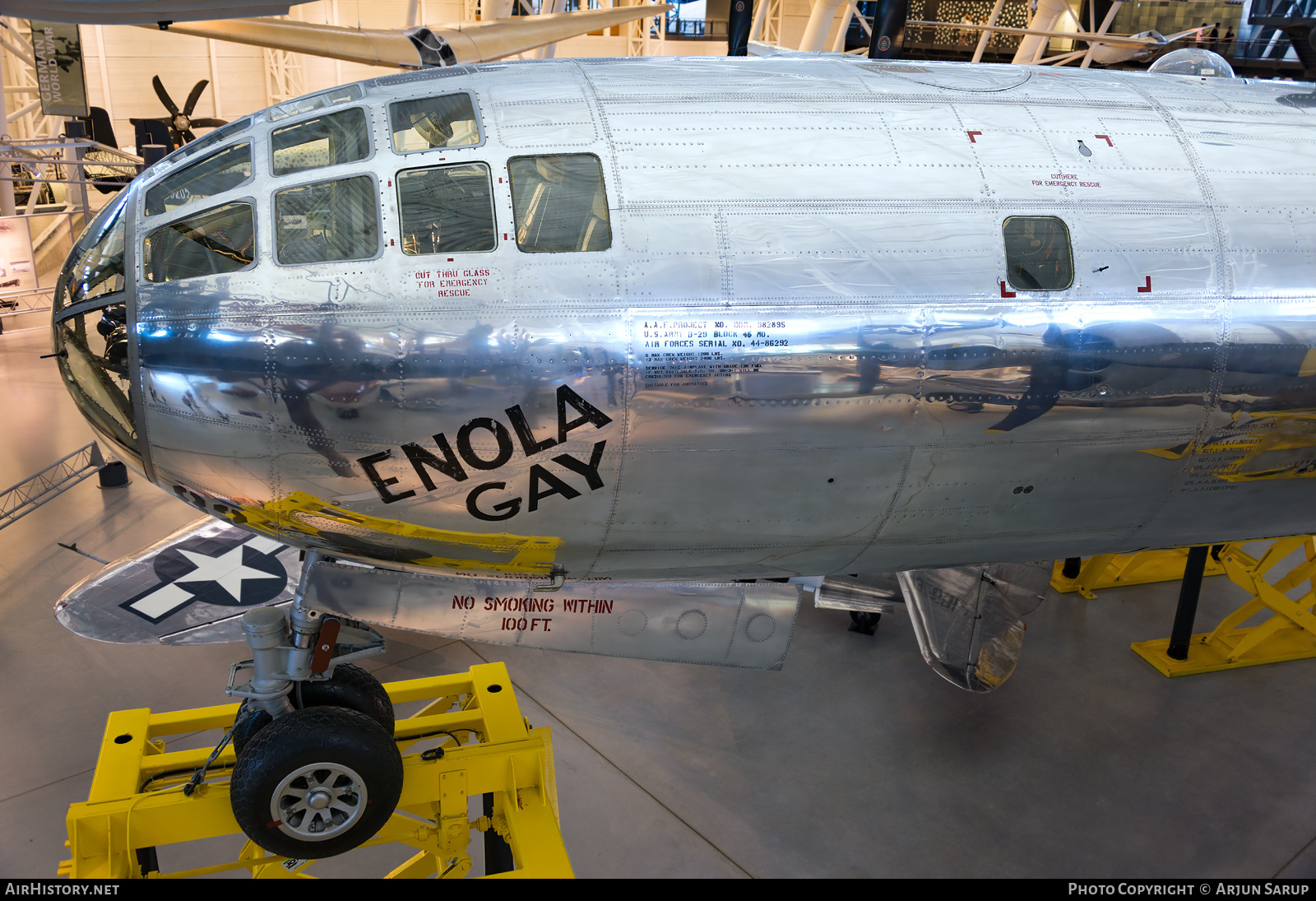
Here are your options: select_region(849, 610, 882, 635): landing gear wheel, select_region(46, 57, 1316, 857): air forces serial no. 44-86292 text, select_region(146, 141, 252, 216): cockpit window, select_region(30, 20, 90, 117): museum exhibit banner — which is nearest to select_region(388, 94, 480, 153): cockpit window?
select_region(46, 57, 1316, 857): air forces serial no. 44-86292 text

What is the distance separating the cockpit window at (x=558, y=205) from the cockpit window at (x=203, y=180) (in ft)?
4.75

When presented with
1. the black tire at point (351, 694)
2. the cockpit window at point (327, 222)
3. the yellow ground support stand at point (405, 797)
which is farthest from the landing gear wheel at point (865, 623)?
the cockpit window at point (327, 222)

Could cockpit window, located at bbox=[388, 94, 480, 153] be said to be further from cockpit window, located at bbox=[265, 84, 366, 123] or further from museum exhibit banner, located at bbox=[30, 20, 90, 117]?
museum exhibit banner, located at bbox=[30, 20, 90, 117]

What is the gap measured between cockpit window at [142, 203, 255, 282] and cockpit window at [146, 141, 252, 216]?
14cm

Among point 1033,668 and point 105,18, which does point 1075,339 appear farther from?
point 105,18

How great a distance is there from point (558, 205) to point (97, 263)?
98.9 inches

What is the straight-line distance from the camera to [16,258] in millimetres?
21750

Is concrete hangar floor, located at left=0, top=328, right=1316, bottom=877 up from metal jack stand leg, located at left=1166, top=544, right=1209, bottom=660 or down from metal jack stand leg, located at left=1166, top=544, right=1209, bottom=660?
down

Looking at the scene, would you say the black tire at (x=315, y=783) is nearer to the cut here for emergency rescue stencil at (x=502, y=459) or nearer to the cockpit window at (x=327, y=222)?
the cut here for emergency rescue stencil at (x=502, y=459)

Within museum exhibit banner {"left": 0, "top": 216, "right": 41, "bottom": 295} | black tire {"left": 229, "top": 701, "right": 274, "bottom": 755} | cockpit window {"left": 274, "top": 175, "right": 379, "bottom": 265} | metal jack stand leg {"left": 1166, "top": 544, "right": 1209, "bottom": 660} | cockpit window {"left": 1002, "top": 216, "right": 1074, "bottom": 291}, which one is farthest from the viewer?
museum exhibit banner {"left": 0, "top": 216, "right": 41, "bottom": 295}

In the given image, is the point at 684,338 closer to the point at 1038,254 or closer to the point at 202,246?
the point at 1038,254

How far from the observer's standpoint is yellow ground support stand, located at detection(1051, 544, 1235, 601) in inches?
461
